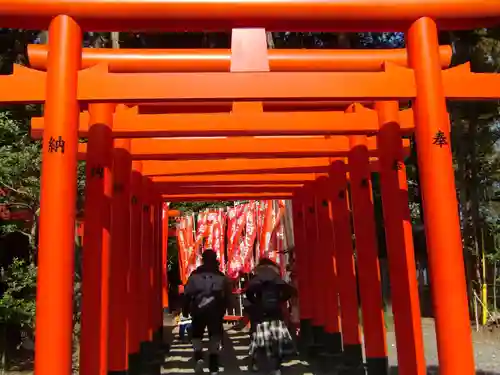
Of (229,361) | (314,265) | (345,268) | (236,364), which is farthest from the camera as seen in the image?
(314,265)

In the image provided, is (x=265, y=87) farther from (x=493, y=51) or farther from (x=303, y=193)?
(x=493, y=51)

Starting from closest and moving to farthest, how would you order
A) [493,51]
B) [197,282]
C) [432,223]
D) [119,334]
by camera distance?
[432,223], [119,334], [197,282], [493,51]

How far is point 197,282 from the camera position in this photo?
6.31 metres

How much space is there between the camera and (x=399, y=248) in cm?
463

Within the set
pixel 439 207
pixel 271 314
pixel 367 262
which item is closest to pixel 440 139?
pixel 439 207

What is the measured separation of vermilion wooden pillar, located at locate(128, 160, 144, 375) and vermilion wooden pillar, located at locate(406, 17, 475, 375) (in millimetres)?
3910

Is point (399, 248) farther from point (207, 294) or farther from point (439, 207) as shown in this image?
point (207, 294)

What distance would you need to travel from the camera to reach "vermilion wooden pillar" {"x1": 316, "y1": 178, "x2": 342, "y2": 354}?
742 cm

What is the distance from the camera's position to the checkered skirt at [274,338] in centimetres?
623

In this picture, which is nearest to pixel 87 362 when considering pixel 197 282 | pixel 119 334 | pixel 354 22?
pixel 119 334

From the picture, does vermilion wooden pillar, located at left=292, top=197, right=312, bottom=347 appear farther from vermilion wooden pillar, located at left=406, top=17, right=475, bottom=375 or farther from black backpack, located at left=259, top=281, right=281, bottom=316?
vermilion wooden pillar, located at left=406, top=17, right=475, bottom=375

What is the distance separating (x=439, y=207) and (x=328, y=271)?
13.7ft

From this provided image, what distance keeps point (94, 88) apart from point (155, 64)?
3.13 ft

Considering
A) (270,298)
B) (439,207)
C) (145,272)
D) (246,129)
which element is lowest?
(270,298)
